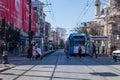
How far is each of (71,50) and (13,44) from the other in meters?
9.12

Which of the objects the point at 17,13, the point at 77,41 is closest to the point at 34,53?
the point at 77,41

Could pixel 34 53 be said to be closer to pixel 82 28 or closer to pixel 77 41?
pixel 77 41

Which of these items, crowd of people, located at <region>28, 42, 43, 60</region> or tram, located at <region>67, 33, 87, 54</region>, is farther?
tram, located at <region>67, 33, 87, 54</region>

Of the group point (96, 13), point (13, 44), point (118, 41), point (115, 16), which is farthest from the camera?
point (96, 13)

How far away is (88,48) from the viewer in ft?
202

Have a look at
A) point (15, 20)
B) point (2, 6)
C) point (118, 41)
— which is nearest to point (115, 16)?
point (118, 41)

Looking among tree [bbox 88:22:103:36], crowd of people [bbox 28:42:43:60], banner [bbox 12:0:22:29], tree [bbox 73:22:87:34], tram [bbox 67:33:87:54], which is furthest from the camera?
tree [bbox 73:22:87:34]

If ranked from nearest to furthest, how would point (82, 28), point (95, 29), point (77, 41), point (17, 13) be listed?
point (77, 41), point (17, 13), point (95, 29), point (82, 28)

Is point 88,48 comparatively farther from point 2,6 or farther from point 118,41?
point 118,41

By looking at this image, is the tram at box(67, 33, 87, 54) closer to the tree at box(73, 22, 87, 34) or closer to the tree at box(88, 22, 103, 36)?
the tree at box(88, 22, 103, 36)

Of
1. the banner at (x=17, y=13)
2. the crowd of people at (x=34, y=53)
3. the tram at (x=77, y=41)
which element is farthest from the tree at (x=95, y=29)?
the crowd of people at (x=34, y=53)

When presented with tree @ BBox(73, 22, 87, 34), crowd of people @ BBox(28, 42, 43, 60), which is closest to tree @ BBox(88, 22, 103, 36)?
tree @ BBox(73, 22, 87, 34)

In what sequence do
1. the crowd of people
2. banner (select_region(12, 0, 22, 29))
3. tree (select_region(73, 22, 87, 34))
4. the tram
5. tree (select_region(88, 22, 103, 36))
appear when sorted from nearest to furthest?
the crowd of people, the tram, banner (select_region(12, 0, 22, 29)), tree (select_region(88, 22, 103, 36)), tree (select_region(73, 22, 87, 34))

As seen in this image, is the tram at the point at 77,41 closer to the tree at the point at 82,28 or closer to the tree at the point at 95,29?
the tree at the point at 95,29
